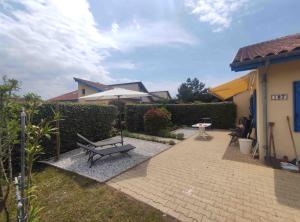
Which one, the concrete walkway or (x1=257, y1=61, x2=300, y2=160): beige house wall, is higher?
(x1=257, y1=61, x2=300, y2=160): beige house wall

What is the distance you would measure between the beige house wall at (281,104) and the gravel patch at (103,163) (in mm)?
4375

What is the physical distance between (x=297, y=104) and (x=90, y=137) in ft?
29.1

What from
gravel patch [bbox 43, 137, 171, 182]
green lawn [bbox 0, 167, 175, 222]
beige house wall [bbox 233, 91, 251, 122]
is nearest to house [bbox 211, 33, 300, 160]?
gravel patch [bbox 43, 137, 171, 182]

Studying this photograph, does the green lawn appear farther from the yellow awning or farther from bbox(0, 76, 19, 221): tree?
the yellow awning

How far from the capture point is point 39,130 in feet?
9.14

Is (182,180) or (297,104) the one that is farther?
(297,104)

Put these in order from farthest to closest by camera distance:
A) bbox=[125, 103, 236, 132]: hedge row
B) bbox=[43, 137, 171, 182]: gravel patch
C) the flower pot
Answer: bbox=[125, 103, 236, 132]: hedge row → the flower pot → bbox=[43, 137, 171, 182]: gravel patch

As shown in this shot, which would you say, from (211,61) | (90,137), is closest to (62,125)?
(90,137)

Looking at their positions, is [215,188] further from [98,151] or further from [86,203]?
[98,151]

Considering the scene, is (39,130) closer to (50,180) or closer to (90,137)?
(50,180)

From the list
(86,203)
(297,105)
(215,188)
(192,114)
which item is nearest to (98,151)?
(86,203)

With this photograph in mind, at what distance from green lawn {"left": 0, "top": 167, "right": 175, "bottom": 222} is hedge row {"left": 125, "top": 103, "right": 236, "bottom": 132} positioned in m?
9.32

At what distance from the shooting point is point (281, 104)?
19.1 ft

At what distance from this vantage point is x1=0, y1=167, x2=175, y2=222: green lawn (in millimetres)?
3391
